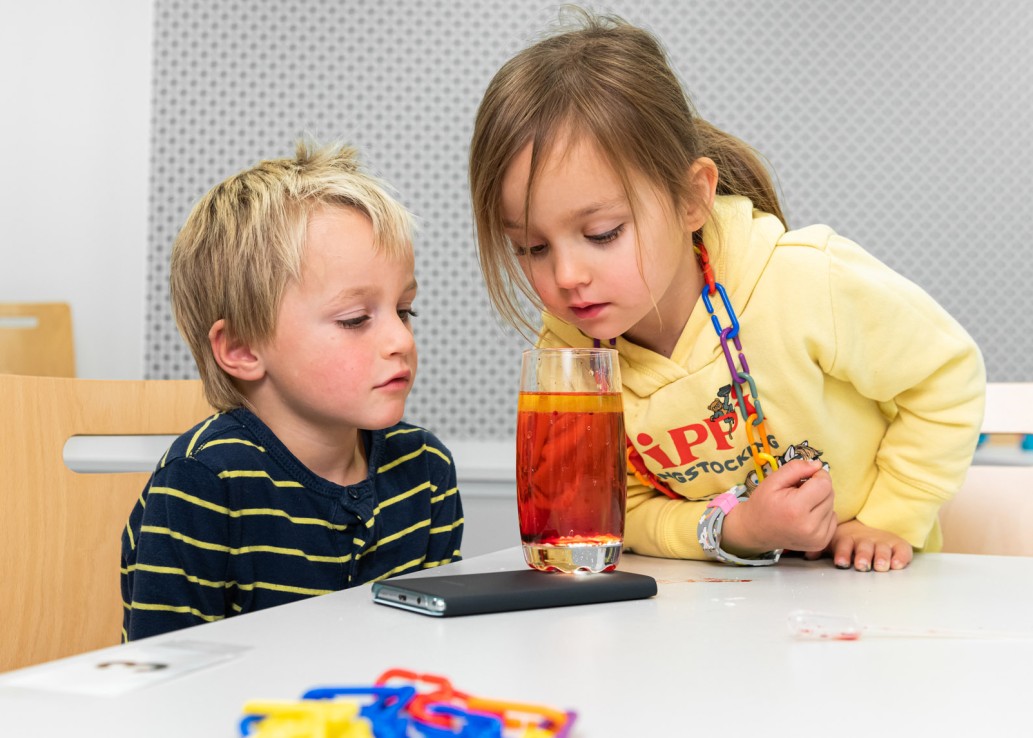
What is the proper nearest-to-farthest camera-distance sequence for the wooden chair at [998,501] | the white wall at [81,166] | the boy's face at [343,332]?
1. the boy's face at [343,332]
2. the wooden chair at [998,501]
3. the white wall at [81,166]

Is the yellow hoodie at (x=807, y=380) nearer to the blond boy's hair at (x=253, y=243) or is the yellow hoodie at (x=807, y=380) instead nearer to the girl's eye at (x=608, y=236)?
the girl's eye at (x=608, y=236)

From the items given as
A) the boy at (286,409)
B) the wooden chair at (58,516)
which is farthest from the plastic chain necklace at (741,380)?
the wooden chair at (58,516)

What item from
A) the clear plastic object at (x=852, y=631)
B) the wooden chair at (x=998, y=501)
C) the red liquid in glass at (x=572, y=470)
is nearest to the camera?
the clear plastic object at (x=852, y=631)

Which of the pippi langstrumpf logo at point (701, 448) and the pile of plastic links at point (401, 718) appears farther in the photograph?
the pippi langstrumpf logo at point (701, 448)

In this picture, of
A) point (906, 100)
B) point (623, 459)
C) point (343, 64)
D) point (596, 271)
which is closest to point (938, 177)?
point (906, 100)

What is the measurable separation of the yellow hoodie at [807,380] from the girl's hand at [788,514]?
0.31 ft

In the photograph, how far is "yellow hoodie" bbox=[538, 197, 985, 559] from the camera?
3.58 feet

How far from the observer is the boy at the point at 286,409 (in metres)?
0.94

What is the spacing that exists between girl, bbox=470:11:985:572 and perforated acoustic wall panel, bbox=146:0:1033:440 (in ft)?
4.28

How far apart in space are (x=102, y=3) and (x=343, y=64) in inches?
24.8

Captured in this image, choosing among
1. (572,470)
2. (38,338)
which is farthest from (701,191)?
(38,338)

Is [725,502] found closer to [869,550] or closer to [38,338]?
[869,550]

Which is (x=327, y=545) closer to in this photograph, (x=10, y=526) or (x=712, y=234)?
(x=10, y=526)

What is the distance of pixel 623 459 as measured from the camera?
80 cm
